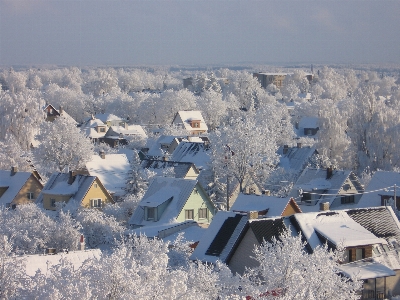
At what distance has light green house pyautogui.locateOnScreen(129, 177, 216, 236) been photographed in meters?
36.3

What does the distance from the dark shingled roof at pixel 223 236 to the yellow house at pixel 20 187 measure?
2068 centimetres

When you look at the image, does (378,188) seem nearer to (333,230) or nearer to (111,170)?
(333,230)

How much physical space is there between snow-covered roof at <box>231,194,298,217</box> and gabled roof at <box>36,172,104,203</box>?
1209cm

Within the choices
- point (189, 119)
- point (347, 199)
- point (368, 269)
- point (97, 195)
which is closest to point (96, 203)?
point (97, 195)

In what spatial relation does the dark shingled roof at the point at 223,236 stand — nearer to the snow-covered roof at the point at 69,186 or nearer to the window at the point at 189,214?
the window at the point at 189,214

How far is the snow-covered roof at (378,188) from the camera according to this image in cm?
3728

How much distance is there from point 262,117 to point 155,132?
14636 millimetres

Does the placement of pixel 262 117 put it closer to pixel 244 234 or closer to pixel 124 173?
pixel 124 173

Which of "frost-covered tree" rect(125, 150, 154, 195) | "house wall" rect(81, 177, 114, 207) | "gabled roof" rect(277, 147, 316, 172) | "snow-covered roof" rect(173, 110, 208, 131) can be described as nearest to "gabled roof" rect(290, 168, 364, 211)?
"frost-covered tree" rect(125, 150, 154, 195)

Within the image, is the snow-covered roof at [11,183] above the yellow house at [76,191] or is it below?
below

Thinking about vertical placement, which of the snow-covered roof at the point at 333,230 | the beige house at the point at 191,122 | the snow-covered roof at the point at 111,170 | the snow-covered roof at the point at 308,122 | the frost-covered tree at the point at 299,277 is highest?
the frost-covered tree at the point at 299,277

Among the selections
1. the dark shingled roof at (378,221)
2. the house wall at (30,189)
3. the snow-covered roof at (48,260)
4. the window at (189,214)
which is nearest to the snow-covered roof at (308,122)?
the house wall at (30,189)

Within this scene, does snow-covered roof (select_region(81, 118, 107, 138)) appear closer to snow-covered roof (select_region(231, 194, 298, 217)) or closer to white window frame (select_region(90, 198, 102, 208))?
white window frame (select_region(90, 198, 102, 208))

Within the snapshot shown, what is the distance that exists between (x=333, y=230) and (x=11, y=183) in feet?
82.7
